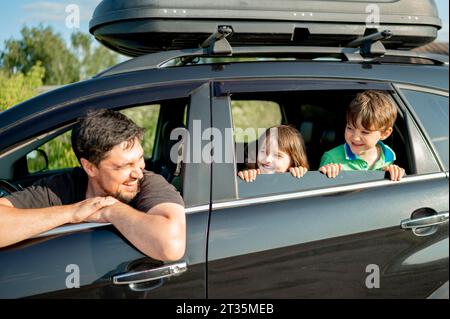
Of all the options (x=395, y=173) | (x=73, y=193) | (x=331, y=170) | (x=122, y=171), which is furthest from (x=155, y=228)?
(x=395, y=173)

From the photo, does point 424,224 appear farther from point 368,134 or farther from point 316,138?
point 316,138

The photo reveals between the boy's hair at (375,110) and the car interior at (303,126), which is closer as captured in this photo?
the boy's hair at (375,110)

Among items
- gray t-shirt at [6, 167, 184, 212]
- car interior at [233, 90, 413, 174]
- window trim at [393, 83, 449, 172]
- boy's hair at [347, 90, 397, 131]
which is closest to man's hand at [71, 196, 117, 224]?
gray t-shirt at [6, 167, 184, 212]

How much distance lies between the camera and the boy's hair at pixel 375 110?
98.7 inches

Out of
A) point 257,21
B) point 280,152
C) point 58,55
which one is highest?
point 58,55

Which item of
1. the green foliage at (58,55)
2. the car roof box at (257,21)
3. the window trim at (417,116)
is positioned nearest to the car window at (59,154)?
the car roof box at (257,21)

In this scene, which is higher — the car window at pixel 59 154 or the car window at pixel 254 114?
the car window at pixel 254 114

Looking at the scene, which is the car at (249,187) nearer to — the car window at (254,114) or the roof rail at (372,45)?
the roof rail at (372,45)

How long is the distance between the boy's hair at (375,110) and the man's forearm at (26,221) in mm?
1497

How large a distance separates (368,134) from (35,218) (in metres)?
1.66

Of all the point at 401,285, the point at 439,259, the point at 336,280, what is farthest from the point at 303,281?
the point at 439,259

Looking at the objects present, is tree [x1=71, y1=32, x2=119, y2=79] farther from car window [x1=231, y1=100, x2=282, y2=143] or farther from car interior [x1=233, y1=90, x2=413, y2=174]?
car interior [x1=233, y1=90, x2=413, y2=174]

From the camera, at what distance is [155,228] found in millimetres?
1975

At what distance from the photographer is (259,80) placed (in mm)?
2342
